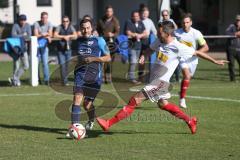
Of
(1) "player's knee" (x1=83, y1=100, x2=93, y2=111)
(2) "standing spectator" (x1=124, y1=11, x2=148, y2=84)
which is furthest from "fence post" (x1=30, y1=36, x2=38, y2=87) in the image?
(1) "player's knee" (x1=83, y1=100, x2=93, y2=111)

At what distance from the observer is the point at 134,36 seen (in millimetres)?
19297

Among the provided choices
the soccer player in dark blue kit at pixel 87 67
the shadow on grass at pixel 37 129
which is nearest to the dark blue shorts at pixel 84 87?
the soccer player in dark blue kit at pixel 87 67

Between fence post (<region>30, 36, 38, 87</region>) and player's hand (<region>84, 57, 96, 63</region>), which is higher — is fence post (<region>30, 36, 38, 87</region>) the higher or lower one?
the lower one

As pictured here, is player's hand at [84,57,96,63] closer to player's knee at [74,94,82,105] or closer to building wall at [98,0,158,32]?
player's knee at [74,94,82,105]

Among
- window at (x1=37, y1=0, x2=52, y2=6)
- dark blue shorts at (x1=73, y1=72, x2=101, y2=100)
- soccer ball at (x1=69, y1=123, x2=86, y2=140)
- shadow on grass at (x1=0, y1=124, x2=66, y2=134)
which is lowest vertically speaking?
shadow on grass at (x1=0, y1=124, x2=66, y2=134)

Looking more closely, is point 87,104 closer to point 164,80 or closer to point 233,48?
point 164,80

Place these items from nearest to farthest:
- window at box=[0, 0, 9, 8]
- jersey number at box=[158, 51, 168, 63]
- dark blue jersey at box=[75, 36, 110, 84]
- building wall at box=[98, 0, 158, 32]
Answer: dark blue jersey at box=[75, 36, 110, 84] < jersey number at box=[158, 51, 168, 63] < building wall at box=[98, 0, 158, 32] < window at box=[0, 0, 9, 8]

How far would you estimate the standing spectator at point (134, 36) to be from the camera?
760 inches

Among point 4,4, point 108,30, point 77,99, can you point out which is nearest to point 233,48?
point 108,30

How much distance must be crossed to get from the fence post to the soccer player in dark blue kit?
8.06 metres

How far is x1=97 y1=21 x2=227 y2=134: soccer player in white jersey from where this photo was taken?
10570 millimetres

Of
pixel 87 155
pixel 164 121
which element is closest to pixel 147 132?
pixel 164 121

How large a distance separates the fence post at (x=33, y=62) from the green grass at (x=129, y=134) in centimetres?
293

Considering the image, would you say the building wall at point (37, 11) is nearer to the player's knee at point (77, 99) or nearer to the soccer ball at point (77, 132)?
the player's knee at point (77, 99)
